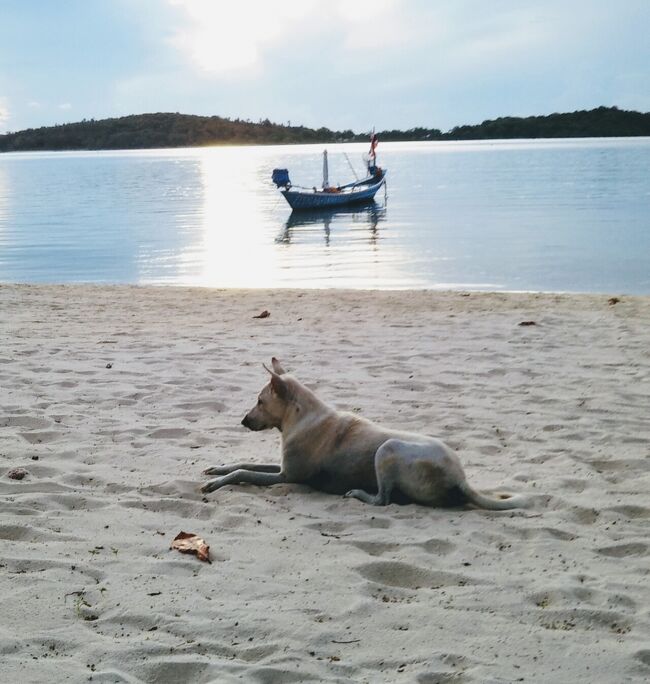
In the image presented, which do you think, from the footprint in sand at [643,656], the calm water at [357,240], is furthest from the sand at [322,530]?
the calm water at [357,240]

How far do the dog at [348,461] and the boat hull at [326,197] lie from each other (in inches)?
1750

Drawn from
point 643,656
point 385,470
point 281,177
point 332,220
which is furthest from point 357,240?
point 643,656

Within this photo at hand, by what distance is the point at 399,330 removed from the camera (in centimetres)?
1216

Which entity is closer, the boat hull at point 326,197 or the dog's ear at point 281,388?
the dog's ear at point 281,388

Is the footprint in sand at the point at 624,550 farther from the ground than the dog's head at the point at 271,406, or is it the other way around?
the dog's head at the point at 271,406

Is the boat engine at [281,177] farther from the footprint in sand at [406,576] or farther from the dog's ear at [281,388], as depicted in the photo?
the footprint in sand at [406,576]

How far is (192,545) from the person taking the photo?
4848mm

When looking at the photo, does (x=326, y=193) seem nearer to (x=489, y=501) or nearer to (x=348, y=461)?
(x=348, y=461)

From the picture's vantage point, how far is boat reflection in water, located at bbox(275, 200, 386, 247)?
38750 millimetres

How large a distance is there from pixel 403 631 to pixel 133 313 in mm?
11351

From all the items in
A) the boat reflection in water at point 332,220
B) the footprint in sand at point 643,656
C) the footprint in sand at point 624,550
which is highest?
the boat reflection in water at point 332,220

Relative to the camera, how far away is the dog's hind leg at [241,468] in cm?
623

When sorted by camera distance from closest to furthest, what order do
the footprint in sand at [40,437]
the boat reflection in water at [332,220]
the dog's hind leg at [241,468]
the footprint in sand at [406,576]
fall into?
the footprint in sand at [406,576] < the dog's hind leg at [241,468] < the footprint in sand at [40,437] < the boat reflection in water at [332,220]

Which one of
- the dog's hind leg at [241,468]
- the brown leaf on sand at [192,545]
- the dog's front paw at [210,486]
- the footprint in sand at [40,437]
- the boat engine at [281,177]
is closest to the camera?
the brown leaf on sand at [192,545]
